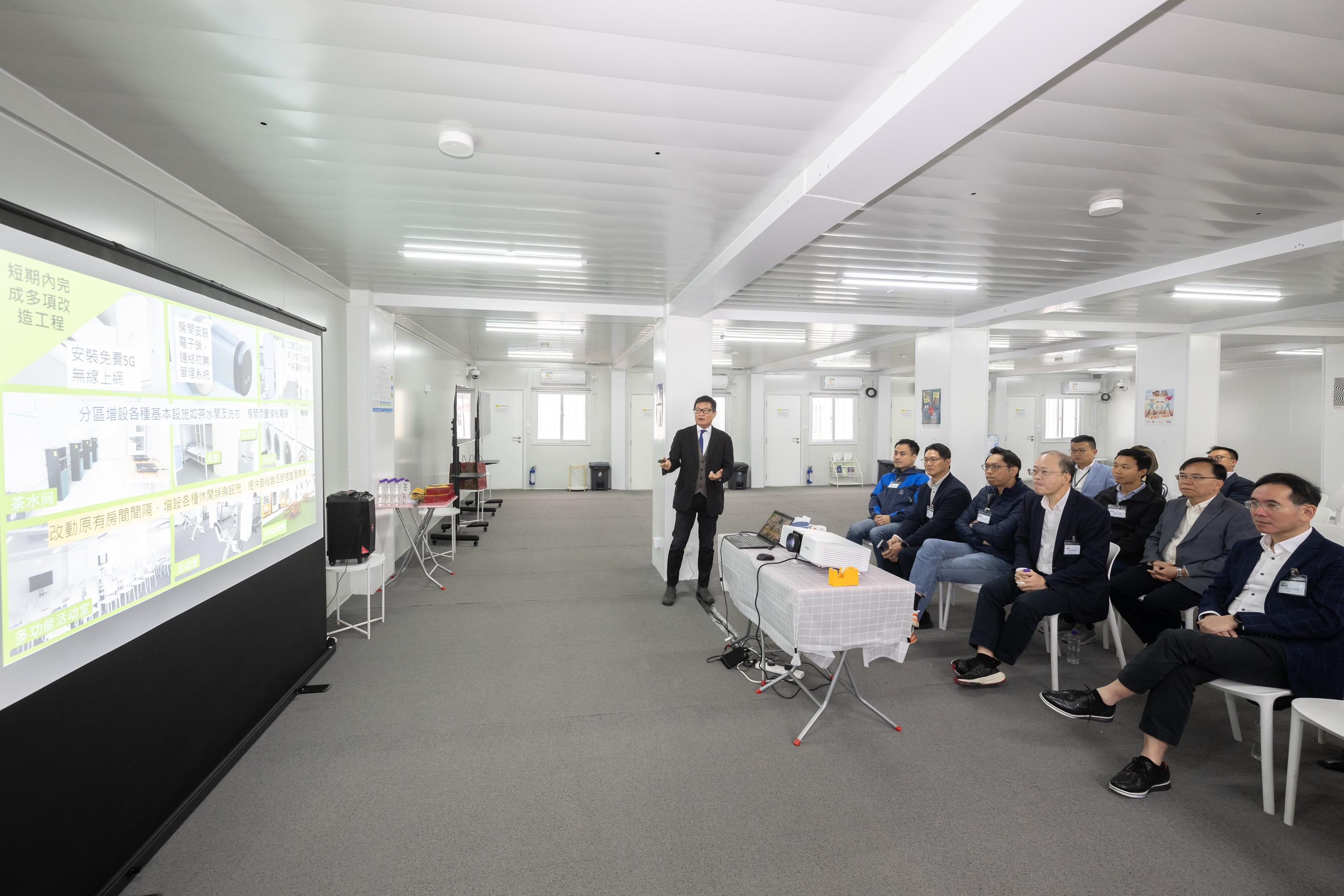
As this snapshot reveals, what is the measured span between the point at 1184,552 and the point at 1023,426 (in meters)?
12.0

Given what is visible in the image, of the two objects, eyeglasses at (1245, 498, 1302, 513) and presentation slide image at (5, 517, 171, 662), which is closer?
presentation slide image at (5, 517, 171, 662)

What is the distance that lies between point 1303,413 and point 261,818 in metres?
15.8

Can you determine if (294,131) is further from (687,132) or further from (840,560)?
(840,560)

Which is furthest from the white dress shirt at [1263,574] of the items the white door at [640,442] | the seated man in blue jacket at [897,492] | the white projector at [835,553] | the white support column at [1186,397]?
the white door at [640,442]

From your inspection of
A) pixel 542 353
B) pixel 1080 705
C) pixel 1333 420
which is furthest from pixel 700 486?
pixel 1333 420

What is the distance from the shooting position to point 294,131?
2221 millimetres

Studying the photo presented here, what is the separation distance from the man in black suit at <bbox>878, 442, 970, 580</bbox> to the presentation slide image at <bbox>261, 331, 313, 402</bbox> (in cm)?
408

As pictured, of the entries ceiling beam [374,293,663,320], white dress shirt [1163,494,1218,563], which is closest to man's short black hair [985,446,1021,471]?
white dress shirt [1163,494,1218,563]

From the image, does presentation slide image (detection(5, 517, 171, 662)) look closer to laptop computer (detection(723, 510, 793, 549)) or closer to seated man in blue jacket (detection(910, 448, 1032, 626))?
laptop computer (detection(723, 510, 793, 549))

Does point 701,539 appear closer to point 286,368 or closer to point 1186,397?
point 286,368

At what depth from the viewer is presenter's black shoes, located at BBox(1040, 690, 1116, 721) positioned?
2.78m

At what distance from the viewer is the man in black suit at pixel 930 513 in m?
4.20

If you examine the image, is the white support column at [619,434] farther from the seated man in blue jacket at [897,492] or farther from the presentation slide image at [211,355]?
the presentation slide image at [211,355]

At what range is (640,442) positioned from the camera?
1180 centimetres
